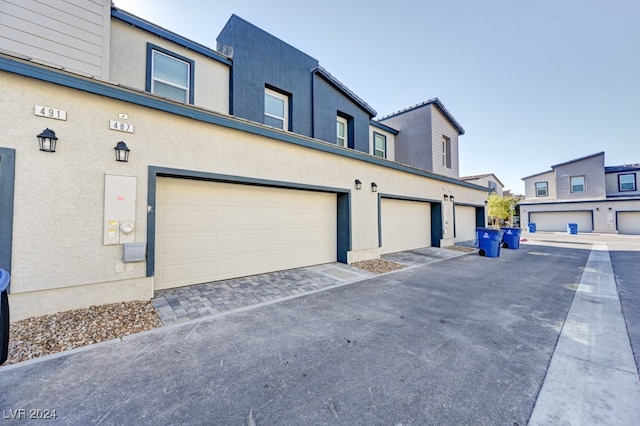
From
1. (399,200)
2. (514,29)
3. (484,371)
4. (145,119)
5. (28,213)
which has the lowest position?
Answer: (484,371)

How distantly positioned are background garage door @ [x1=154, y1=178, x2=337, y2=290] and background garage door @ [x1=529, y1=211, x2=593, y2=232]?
27185mm

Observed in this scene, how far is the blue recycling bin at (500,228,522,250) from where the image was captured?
11898 millimetres

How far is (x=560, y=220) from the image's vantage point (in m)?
23.1

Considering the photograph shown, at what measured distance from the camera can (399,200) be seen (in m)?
10.3

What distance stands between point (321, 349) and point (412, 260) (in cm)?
671

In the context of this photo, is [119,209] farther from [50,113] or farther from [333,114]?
[333,114]

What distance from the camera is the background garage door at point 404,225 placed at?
970cm

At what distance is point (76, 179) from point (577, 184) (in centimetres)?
3357

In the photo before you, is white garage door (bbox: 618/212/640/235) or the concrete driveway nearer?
the concrete driveway

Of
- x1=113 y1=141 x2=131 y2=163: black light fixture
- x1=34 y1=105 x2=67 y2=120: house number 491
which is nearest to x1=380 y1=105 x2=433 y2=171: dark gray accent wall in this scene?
x1=113 y1=141 x2=131 y2=163: black light fixture

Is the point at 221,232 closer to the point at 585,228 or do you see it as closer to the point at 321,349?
the point at 321,349

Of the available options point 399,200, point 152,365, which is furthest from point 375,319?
point 399,200

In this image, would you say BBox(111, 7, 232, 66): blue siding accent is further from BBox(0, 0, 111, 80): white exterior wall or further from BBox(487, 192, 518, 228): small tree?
BBox(487, 192, 518, 228): small tree

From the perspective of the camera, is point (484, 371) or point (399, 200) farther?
point (399, 200)
